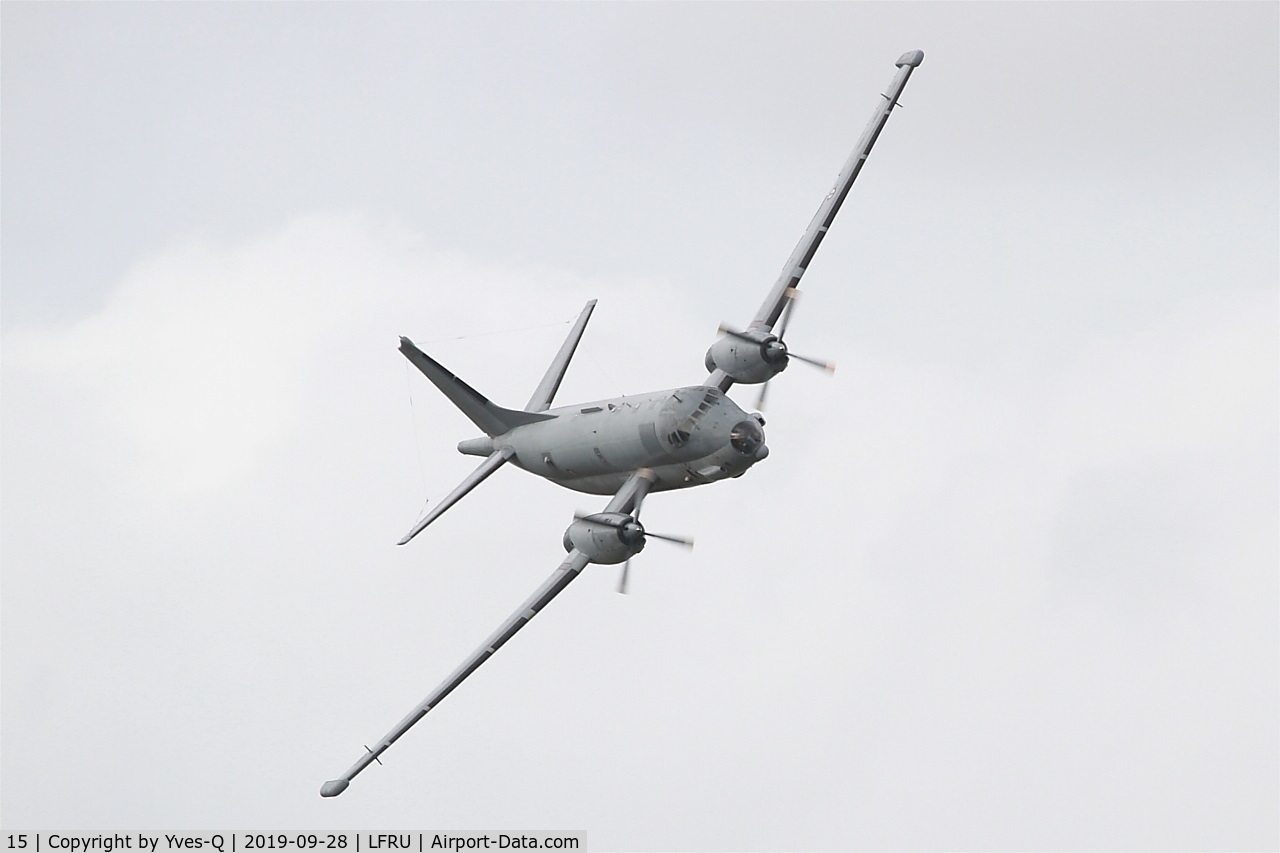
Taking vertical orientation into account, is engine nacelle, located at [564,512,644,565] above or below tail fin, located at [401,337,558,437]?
below

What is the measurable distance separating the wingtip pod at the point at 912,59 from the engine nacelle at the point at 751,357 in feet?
42.2

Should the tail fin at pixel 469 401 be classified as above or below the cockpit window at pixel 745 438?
above

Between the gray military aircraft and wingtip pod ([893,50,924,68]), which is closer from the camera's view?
the gray military aircraft

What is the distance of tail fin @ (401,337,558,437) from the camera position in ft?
224

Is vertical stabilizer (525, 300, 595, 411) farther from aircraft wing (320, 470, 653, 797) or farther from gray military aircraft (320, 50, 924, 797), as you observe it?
aircraft wing (320, 470, 653, 797)

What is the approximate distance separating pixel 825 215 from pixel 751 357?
7.35 m

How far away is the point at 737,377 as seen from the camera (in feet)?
209

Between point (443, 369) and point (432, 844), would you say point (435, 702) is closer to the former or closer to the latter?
point (432, 844)

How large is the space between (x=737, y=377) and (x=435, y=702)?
1348 centimetres

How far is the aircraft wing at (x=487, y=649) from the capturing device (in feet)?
206

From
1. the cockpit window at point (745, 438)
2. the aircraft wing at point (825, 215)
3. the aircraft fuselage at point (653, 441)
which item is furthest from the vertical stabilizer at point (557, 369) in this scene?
the cockpit window at point (745, 438)

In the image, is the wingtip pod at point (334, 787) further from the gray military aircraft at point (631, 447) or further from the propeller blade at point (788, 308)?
the propeller blade at point (788, 308)

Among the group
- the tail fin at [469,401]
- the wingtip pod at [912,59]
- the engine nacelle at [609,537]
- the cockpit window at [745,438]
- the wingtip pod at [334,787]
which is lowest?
the wingtip pod at [334,787]

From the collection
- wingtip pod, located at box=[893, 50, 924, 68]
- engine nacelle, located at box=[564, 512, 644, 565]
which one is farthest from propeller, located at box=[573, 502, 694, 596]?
wingtip pod, located at box=[893, 50, 924, 68]
